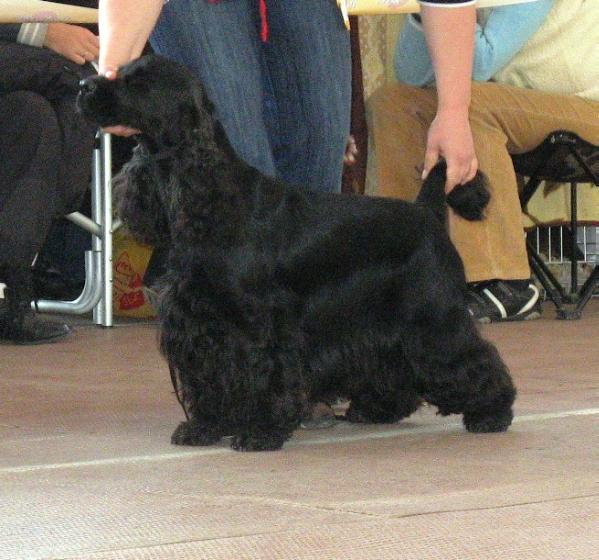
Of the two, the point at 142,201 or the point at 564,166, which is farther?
the point at 564,166

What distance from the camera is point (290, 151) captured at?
2311mm

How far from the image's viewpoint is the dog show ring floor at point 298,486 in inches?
54.0

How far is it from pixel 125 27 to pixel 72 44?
1794 millimetres

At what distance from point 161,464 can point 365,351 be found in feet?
1.38

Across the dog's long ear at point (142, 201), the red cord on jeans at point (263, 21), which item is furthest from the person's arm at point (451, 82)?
the dog's long ear at point (142, 201)

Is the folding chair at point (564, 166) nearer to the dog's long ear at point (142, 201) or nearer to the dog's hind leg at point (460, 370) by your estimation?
the dog's hind leg at point (460, 370)

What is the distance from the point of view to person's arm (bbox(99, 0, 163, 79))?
2016mm

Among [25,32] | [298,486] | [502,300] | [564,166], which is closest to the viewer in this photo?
[298,486]

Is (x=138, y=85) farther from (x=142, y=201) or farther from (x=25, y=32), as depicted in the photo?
(x=25, y=32)

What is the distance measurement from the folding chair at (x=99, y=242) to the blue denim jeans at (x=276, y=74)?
1748mm

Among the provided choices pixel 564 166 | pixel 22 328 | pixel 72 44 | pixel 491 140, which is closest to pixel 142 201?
pixel 22 328

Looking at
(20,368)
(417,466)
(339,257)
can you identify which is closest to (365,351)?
(339,257)

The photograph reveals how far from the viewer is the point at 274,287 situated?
77.9 inches

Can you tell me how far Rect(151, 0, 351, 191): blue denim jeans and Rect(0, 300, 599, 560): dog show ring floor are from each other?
500 mm
